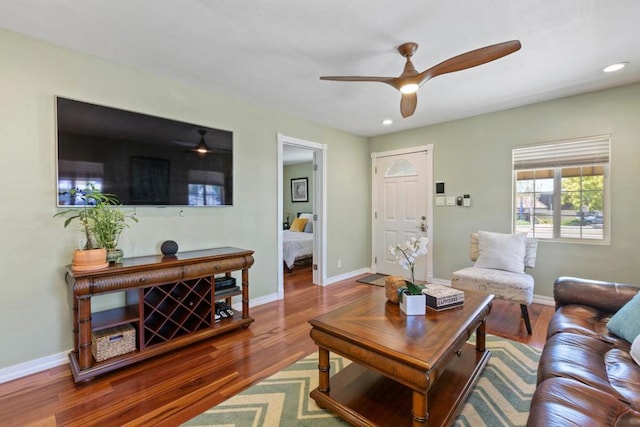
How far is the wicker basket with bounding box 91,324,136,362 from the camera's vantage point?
81.7 inches

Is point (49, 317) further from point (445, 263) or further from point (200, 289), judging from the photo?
point (445, 263)

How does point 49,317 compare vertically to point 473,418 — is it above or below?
above

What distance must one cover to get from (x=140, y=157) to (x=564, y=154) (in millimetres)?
4470

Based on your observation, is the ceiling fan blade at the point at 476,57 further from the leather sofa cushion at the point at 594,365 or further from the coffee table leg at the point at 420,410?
the coffee table leg at the point at 420,410

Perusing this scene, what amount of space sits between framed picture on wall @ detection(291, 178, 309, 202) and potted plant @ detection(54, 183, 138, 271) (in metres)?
5.49

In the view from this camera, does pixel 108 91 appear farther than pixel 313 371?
Yes

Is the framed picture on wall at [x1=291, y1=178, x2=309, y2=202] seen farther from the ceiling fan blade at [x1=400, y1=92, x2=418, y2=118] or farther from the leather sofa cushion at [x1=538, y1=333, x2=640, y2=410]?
the leather sofa cushion at [x1=538, y1=333, x2=640, y2=410]

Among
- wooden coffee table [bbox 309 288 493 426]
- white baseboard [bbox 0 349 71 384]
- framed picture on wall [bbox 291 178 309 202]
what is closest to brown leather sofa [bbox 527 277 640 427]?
wooden coffee table [bbox 309 288 493 426]

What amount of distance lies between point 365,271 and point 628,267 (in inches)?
127

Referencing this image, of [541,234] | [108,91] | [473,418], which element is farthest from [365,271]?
[108,91]

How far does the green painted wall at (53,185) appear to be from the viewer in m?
2.05

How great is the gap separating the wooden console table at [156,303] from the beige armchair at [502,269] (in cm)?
227

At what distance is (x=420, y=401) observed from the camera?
1312 millimetres

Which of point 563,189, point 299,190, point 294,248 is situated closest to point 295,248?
point 294,248
